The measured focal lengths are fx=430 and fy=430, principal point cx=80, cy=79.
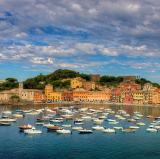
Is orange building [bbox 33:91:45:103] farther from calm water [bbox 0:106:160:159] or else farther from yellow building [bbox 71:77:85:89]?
calm water [bbox 0:106:160:159]

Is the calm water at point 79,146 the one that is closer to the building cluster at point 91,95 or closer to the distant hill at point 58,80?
the building cluster at point 91,95

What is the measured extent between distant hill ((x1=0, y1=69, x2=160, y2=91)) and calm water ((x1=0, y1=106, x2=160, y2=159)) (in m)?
73.6

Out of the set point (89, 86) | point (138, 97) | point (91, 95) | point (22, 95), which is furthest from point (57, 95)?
point (138, 97)

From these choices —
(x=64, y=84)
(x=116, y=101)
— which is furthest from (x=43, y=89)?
(x=116, y=101)

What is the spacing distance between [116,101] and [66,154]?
73.4m

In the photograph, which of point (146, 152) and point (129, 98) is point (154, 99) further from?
point (146, 152)

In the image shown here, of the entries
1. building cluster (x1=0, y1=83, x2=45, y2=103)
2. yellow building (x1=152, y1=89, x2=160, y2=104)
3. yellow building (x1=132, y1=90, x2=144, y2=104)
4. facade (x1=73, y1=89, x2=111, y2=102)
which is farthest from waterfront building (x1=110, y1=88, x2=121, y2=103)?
building cluster (x1=0, y1=83, x2=45, y2=103)

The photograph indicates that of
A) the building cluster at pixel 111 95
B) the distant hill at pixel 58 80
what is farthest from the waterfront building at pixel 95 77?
the building cluster at pixel 111 95

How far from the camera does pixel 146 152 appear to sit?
96.9 ft

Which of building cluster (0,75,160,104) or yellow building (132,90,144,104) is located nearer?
building cluster (0,75,160,104)

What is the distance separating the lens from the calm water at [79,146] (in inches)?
1103

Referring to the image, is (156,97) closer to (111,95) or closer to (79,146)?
(111,95)

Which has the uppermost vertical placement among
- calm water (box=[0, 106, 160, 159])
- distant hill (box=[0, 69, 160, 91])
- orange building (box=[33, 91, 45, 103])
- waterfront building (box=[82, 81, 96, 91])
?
distant hill (box=[0, 69, 160, 91])

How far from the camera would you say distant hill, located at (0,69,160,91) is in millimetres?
112500
